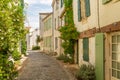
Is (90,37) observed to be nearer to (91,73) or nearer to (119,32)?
(91,73)

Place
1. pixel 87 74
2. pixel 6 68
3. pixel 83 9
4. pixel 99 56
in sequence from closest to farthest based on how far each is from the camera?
pixel 6 68, pixel 99 56, pixel 87 74, pixel 83 9

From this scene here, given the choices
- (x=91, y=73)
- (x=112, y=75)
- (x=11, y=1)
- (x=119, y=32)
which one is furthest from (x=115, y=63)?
(x=11, y=1)

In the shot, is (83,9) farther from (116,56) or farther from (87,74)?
(116,56)

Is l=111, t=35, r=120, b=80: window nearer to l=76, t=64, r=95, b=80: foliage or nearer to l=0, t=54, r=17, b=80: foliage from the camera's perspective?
l=76, t=64, r=95, b=80: foliage

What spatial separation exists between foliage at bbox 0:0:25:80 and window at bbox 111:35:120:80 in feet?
11.0

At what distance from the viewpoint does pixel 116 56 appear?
30.5 ft

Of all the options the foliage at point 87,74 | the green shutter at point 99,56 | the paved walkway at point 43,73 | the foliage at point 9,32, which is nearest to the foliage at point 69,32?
the paved walkway at point 43,73

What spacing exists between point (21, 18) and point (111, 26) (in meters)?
3.31

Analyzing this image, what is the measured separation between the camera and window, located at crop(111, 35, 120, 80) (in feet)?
29.7

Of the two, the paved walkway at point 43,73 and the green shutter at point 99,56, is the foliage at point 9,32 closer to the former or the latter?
the green shutter at point 99,56

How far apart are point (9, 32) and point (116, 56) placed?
423cm

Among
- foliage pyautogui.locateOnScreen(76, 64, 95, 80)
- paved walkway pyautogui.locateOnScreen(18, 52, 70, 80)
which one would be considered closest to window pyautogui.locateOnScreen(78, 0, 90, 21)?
foliage pyautogui.locateOnScreen(76, 64, 95, 80)

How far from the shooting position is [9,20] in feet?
21.1

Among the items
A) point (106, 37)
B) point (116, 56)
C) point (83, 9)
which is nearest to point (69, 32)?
point (83, 9)
